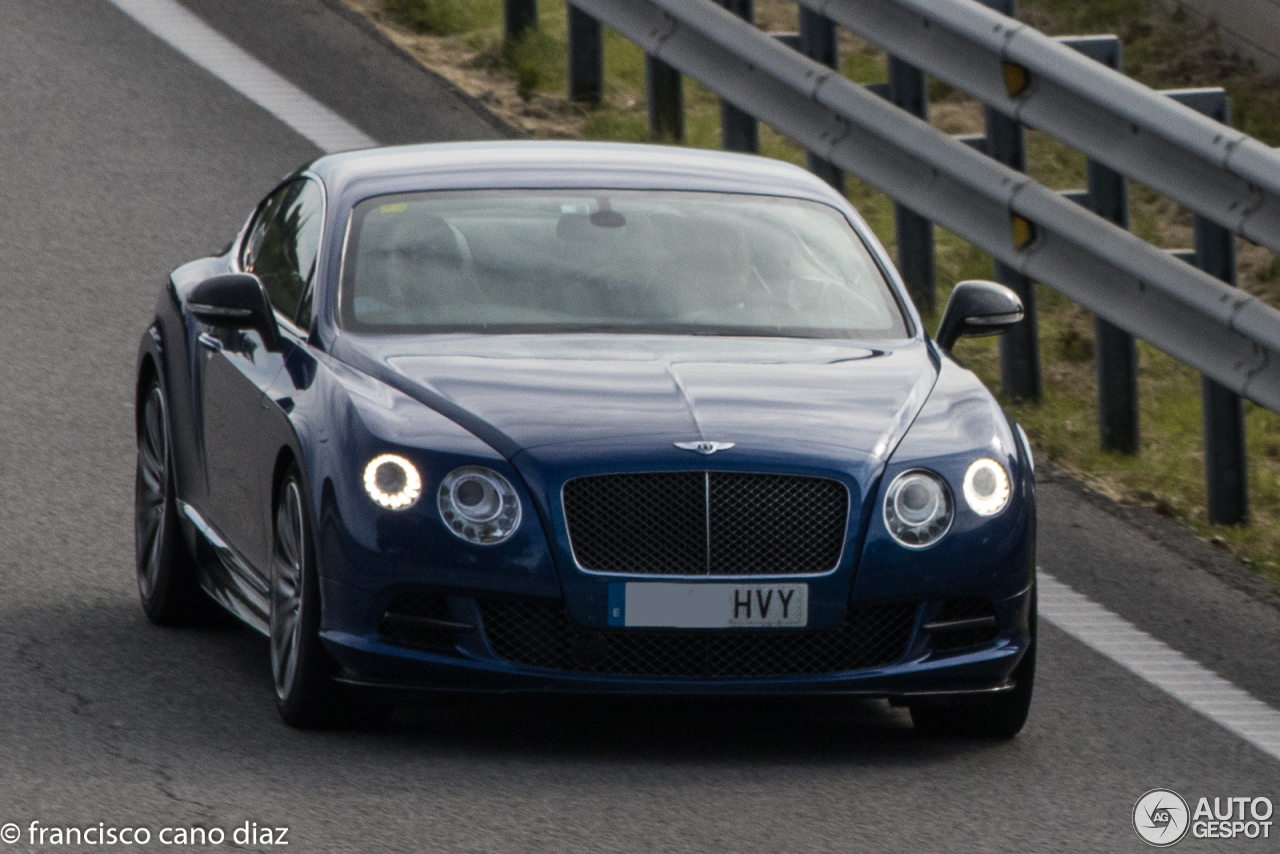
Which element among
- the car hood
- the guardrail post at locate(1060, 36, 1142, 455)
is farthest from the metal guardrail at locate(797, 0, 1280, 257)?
the car hood

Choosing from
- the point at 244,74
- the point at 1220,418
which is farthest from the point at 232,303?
the point at 244,74

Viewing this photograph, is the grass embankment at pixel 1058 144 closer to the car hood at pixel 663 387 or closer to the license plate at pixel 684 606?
the car hood at pixel 663 387


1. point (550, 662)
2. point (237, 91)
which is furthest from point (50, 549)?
point (237, 91)

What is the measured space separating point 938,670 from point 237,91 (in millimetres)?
8053

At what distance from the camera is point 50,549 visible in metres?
8.62

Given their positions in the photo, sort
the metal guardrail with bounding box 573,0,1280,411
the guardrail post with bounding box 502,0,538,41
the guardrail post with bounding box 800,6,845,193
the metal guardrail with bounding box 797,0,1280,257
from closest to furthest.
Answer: the metal guardrail with bounding box 797,0,1280,257, the metal guardrail with bounding box 573,0,1280,411, the guardrail post with bounding box 800,6,845,193, the guardrail post with bounding box 502,0,538,41

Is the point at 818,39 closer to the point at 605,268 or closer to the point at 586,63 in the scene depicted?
the point at 586,63

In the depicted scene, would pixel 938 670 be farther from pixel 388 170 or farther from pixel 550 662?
pixel 388 170

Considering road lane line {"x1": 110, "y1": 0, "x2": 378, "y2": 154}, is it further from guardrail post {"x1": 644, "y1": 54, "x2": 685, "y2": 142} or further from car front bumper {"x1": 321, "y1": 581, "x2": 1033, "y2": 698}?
car front bumper {"x1": 321, "y1": 581, "x2": 1033, "y2": 698}

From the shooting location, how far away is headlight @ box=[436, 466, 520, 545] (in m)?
6.46

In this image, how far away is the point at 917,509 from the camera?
21.7 feet

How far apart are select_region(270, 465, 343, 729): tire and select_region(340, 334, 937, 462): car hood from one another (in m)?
0.41

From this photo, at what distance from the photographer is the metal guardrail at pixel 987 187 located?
8898 millimetres

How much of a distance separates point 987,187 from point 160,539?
10.8 ft
